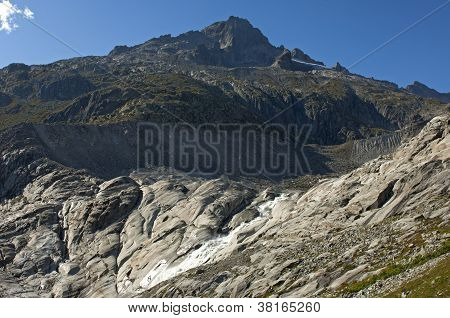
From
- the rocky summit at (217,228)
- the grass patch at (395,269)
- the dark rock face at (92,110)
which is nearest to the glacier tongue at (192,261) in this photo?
the rocky summit at (217,228)

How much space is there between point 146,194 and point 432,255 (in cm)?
6851

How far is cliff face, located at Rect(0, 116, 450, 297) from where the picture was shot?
157 feet

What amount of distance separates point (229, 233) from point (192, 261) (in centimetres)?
914

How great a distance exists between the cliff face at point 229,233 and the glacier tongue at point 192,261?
0.82ft

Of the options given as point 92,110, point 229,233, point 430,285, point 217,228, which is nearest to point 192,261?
point 229,233

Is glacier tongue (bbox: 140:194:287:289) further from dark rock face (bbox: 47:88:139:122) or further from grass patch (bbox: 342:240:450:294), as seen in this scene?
dark rock face (bbox: 47:88:139:122)

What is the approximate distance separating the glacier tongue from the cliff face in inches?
9.8

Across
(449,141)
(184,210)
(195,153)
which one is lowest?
(184,210)

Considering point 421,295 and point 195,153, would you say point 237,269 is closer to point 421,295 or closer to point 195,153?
point 421,295

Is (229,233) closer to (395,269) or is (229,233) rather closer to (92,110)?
(395,269)

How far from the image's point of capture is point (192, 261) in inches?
2788

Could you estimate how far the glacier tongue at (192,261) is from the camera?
227ft

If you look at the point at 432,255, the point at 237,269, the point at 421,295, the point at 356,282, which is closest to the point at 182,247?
the point at 237,269
